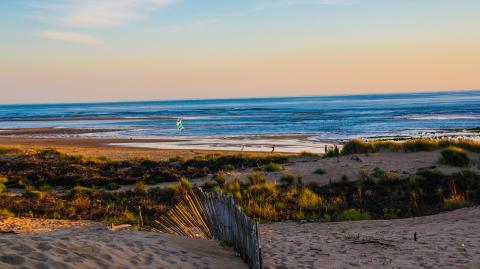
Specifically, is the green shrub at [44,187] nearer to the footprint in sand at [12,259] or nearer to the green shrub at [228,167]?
the green shrub at [228,167]

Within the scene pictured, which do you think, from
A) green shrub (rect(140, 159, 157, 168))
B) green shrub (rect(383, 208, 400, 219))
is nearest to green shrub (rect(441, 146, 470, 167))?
green shrub (rect(383, 208, 400, 219))

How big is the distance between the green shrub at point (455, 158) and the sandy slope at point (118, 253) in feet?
45.3

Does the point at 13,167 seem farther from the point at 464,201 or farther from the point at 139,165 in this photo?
the point at 464,201

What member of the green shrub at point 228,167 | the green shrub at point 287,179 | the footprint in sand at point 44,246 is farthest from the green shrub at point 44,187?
the footprint in sand at point 44,246

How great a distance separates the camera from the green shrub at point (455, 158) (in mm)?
19281

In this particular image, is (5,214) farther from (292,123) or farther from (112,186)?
(292,123)

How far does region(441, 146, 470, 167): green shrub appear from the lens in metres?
19.3

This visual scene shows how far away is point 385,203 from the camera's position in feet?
46.1

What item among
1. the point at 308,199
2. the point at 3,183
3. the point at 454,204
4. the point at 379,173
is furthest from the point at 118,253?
the point at 3,183

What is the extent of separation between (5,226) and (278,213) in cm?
644

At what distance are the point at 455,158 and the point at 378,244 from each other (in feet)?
38.7

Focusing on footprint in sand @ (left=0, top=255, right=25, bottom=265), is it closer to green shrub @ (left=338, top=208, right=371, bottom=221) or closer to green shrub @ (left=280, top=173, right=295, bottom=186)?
green shrub @ (left=338, top=208, right=371, bottom=221)

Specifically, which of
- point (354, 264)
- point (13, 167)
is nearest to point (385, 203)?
point (354, 264)

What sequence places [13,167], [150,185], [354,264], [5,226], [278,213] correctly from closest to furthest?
[354,264]
[5,226]
[278,213]
[150,185]
[13,167]
